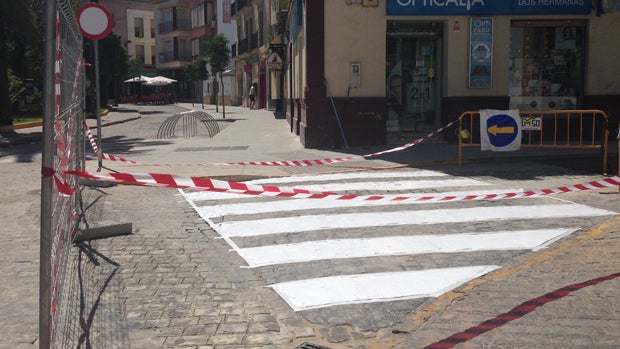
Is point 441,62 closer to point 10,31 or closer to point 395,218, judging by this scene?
point 395,218

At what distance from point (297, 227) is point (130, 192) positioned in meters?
3.65

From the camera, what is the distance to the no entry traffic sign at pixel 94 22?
1038cm

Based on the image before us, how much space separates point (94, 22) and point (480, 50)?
30.9 feet

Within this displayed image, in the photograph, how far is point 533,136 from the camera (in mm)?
15477

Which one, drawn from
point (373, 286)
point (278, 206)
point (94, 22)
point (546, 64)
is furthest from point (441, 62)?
point (373, 286)

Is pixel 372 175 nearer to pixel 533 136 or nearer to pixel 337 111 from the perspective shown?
pixel 337 111

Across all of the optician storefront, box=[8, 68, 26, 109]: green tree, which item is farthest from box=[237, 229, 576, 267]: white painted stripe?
box=[8, 68, 26, 109]: green tree

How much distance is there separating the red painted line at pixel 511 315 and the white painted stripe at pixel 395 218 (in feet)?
8.26

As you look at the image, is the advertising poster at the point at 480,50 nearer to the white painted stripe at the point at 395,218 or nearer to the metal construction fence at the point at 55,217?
the white painted stripe at the point at 395,218

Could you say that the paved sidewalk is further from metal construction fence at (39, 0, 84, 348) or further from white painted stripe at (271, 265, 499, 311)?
metal construction fence at (39, 0, 84, 348)

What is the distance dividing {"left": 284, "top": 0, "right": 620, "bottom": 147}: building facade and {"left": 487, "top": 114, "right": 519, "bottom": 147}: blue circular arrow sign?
410cm

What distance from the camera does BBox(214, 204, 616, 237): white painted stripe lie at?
23.7ft

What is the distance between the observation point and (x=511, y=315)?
4312 millimetres

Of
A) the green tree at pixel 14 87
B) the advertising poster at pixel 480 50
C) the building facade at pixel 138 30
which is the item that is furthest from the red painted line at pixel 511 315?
the building facade at pixel 138 30
